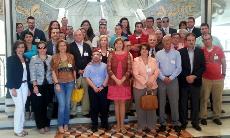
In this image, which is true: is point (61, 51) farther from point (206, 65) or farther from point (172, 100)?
point (206, 65)

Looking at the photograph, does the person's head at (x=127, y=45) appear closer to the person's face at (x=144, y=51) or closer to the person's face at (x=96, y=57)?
the person's face at (x=144, y=51)

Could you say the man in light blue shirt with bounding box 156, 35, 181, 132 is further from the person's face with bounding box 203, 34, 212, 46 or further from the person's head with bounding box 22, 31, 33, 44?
the person's head with bounding box 22, 31, 33, 44

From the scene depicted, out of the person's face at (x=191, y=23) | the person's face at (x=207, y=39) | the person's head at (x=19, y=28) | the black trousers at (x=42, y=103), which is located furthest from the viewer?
the person's face at (x=191, y=23)

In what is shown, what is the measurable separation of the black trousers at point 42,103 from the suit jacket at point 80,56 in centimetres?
56

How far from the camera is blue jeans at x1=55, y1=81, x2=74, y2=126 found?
547 cm

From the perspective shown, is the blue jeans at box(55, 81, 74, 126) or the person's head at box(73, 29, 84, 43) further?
the person's head at box(73, 29, 84, 43)

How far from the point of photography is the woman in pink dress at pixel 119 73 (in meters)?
5.42

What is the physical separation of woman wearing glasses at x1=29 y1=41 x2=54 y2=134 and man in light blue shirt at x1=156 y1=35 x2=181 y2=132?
1.77 m

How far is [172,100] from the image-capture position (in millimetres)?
5605

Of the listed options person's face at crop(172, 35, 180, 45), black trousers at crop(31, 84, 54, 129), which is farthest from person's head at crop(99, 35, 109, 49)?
person's face at crop(172, 35, 180, 45)

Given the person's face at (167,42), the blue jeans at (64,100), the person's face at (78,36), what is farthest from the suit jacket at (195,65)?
the blue jeans at (64,100)

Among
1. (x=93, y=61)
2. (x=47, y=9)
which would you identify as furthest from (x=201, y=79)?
(x=47, y=9)

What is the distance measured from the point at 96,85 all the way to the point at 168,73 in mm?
1170

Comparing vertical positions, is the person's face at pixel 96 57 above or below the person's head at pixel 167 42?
below
